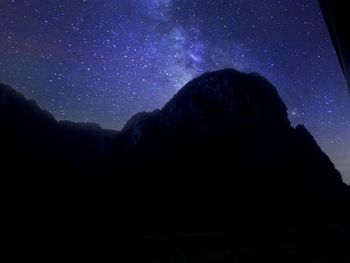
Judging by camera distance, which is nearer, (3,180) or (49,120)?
(3,180)

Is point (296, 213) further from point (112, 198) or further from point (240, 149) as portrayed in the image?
point (112, 198)

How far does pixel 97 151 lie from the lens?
3472 inches

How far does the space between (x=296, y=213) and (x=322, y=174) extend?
2353cm

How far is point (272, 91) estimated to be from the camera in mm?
80000

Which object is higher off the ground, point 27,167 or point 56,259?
point 27,167

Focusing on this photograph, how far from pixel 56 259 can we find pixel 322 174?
8025 cm

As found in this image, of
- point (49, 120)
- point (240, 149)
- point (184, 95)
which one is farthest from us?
point (49, 120)

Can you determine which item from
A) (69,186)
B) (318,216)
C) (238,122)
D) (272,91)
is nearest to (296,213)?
(318,216)

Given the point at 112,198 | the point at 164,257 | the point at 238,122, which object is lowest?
the point at 164,257

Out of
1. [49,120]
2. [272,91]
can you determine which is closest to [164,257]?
[272,91]

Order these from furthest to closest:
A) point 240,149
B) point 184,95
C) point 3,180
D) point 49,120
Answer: point 49,120 → point 184,95 → point 240,149 → point 3,180

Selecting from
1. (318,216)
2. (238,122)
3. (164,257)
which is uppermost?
(238,122)

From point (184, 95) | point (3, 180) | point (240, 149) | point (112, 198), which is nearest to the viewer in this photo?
point (3, 180)

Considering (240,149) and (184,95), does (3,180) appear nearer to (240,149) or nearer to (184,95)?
(184,95)
